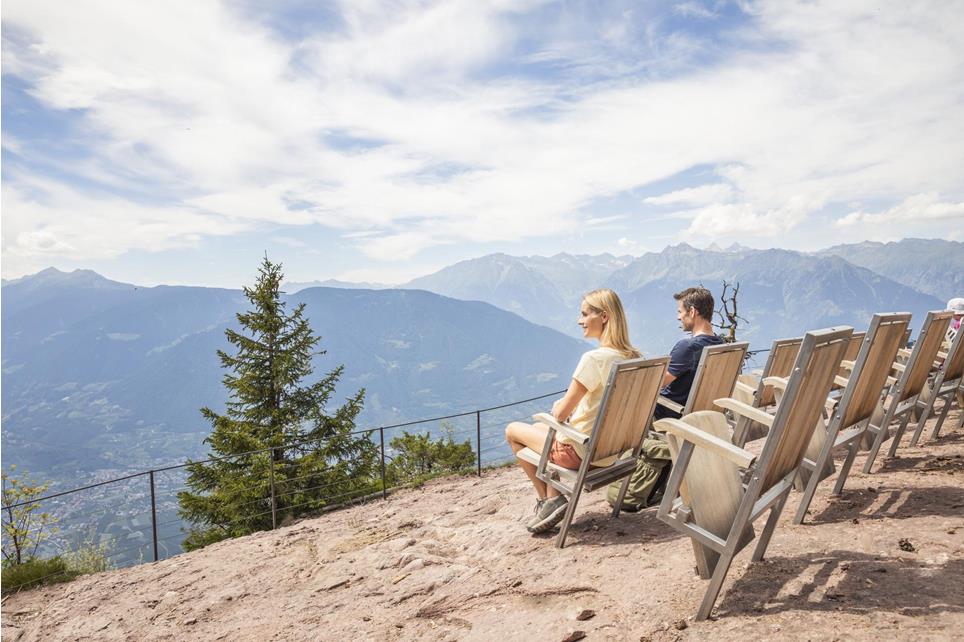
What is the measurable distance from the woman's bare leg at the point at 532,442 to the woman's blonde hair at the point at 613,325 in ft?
2.47

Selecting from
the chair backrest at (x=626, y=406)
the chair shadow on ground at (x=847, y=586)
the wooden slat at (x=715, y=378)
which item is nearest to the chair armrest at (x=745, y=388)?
the wooden slat at (x=715, y=378)

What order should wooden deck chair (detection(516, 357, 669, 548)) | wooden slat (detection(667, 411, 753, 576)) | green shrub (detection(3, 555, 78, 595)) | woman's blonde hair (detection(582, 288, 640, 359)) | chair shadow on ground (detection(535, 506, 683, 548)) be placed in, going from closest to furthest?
wooden slat (detection(667, 411, 753, 576)) → wooden deck chair (detection(516, 357, 669, 548)) → chair shadow on ground (detection(535, 506, 683, 548)) → woman's blonde hair (detection(582, 288, 640, 359)) → green shrub (detection(3, 555, 78, 595))

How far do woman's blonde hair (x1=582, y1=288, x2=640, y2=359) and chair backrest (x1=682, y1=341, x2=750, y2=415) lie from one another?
17.3 inches

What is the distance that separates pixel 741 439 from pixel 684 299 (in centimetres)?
181

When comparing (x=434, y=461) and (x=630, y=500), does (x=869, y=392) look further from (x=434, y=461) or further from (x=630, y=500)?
(x=434, y=461)

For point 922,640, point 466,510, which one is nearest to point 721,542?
point 922,640

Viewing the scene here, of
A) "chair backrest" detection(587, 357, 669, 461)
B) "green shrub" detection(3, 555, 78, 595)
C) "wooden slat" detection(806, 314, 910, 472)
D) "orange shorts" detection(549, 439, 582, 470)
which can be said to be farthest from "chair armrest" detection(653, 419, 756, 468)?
"green shrub" detection(3, 555, 78, 595)

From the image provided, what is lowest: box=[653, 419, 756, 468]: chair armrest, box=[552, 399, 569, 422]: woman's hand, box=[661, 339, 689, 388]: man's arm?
box=[552, 399, 569, 422]: woman's hand

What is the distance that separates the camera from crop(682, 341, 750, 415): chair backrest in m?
3.65

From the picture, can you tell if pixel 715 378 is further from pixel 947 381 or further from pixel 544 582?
pixel 947 381

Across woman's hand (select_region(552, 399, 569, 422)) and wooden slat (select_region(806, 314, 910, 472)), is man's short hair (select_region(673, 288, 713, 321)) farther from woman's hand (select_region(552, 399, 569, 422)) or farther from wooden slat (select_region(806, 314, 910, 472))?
woman's hand (select_region(552, 399, 569, 422))

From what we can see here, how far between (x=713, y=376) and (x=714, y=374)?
0.05ft

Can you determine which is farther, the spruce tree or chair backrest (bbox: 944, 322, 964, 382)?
the spruce tree

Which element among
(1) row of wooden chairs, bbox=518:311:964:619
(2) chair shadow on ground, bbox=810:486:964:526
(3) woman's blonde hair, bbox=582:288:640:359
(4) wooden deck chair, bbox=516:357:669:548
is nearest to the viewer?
(1) row of wooden chairs, bbox=518:311:964:619
